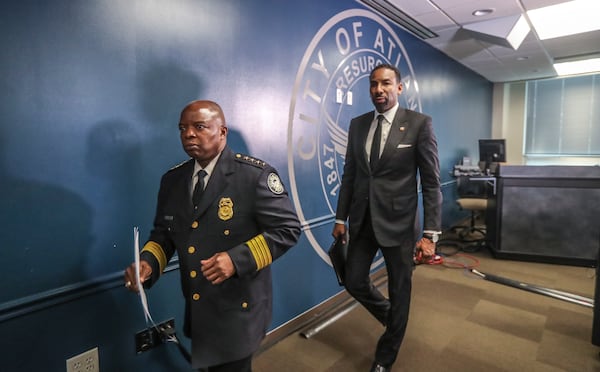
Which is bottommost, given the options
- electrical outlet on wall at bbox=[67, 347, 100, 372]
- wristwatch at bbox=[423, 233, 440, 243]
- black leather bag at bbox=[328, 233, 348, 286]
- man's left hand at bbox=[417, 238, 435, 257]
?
electrical outlet on wall at bbox=[67, 347, 100, 372]

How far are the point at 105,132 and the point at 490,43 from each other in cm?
477

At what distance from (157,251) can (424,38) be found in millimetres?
4194

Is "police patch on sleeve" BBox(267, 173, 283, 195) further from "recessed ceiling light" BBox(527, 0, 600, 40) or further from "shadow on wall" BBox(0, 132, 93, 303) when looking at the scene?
"recessed ceiling light" BBox(527, 0, 600, 40)

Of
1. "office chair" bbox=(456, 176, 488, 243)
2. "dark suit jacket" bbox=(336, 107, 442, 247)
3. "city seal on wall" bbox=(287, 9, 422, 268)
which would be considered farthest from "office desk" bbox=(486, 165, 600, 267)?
"dark suit jacket" bbox=(336, 107, 442, 247)

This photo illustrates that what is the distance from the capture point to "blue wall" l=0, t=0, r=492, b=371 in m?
1.31

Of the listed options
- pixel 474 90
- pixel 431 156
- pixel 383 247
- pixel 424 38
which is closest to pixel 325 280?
pixel 383 247

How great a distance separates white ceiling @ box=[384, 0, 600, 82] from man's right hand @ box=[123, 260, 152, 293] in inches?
124

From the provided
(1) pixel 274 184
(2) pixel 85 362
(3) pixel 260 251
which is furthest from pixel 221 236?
(2) pixel 85 362

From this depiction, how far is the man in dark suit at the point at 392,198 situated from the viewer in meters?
1.91

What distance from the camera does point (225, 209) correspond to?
124 centimetres

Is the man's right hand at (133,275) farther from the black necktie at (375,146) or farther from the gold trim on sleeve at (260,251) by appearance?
the black necktie at (375,146)

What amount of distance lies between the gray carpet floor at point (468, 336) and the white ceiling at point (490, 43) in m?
2.71

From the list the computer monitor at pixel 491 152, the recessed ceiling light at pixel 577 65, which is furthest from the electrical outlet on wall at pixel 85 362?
the recessed ceiling light at pixel 577 65

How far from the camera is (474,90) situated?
644cm
